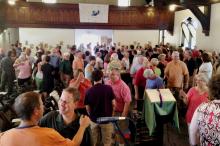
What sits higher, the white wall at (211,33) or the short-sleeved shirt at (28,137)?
the white wall at (211,33)

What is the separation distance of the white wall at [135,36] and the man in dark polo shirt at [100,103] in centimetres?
1134

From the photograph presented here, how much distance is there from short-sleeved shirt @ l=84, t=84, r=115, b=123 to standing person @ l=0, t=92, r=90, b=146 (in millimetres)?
1720

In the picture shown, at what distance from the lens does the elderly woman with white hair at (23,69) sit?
306 inches

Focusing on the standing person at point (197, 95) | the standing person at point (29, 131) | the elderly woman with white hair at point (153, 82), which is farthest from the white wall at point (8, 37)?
the standing person at point (29, 131)

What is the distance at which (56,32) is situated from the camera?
47.0 feet

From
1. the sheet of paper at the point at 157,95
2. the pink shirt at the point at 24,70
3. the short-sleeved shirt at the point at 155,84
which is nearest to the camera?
the sheet of paper at the point at 157,95

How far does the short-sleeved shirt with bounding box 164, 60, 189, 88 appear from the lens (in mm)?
6312

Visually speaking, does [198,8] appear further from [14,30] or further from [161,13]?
[14,30]

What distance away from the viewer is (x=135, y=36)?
1533 cm

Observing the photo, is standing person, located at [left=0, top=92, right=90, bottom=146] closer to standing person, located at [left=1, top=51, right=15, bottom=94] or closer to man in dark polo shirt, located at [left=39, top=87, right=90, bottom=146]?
man in dark polo shirt, located at [left=39, top=87, right=90, bottom=146]

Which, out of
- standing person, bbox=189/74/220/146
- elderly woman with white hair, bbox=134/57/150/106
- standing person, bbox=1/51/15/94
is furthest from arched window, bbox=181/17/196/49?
standing person, bbox=189/74/220/146

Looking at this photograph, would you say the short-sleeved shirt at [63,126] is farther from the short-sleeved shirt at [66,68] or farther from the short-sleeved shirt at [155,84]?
the short-sleeved shirt at [66,68]

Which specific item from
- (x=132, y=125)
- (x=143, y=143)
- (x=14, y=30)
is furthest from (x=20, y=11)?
(x=132, y=125)

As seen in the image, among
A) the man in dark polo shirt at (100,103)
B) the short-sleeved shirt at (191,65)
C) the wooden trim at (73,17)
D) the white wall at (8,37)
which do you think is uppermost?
the wooden trim at (73,17)
